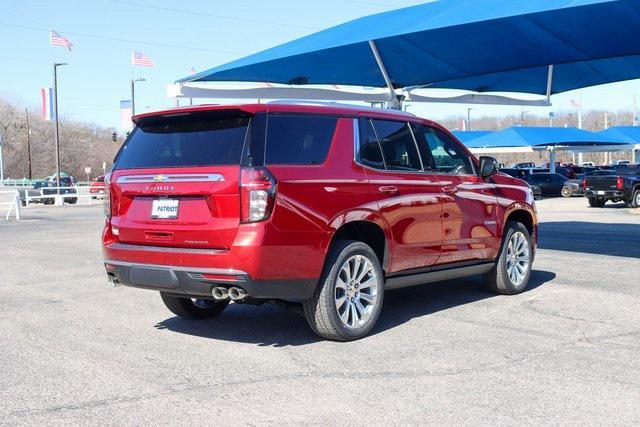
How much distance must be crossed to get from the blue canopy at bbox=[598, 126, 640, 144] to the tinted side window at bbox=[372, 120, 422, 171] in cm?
4733

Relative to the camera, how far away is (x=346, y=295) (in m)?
6.51

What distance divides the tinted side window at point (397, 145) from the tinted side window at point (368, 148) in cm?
8

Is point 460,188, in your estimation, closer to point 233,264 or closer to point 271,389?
point 233,264

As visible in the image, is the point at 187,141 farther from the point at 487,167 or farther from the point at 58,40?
the point at 58,40

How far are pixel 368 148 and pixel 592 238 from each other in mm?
9747

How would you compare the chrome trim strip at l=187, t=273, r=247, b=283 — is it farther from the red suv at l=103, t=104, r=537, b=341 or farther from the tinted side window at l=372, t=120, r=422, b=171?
the tinted side window at l=372, t=120, r=422, b=171

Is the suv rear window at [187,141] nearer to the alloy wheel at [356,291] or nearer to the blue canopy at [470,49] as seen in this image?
the alloy wheel at [356,291]

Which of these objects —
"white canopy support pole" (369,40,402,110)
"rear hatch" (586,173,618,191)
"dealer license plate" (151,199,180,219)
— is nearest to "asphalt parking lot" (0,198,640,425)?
"dealer license plate" (151,199,180,219)

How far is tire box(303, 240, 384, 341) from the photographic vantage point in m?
6.29

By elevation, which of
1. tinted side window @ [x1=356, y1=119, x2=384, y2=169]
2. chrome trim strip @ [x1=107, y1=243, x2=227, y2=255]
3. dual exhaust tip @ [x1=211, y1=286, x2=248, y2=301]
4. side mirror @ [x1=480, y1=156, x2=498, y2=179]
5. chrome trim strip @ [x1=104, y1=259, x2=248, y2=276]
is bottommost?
dual exhaust tip @ [x1=211, y1=286, x2=248, y2=301]

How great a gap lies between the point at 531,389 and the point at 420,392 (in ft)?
2.42

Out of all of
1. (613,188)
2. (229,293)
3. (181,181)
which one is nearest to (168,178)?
(181,181)

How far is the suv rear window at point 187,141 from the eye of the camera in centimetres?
608

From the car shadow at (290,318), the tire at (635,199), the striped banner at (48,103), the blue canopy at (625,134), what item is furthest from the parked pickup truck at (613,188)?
the striped banner at (48,103)
